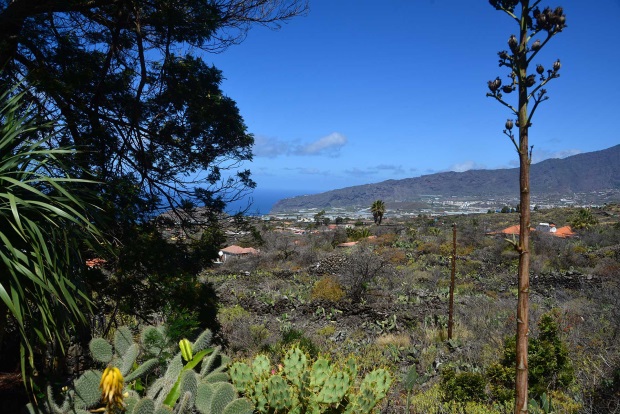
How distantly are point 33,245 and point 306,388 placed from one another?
2366 mm

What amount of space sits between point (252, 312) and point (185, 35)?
361 inches

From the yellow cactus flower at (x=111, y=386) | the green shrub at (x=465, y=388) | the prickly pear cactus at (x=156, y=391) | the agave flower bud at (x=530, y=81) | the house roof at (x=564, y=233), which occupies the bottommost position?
the house roof at (x=564, y=233)

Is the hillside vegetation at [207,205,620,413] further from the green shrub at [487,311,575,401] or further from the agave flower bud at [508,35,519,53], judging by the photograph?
the agave flower bud at [508,35,519,53]

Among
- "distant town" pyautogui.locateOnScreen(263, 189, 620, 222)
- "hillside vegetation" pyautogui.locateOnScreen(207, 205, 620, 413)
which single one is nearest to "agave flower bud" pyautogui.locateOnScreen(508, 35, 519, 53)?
"hillside vegetation" pyautogui.locateOnScreen(207, 205, 620, 413)

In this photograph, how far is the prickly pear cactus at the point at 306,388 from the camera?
3404 mm

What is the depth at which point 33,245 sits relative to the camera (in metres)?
2.37

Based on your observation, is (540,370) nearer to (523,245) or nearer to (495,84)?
(523,245)

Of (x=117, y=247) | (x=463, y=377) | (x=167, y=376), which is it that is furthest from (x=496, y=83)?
(x=463, y=377)

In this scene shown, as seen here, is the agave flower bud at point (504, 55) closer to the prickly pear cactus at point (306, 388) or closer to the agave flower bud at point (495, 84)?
the agave flower bud at point (495, 84)

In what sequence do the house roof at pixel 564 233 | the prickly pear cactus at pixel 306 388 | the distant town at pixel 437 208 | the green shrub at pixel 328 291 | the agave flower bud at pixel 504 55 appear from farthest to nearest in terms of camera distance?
the distant town at pixel 437 208 → the house roof at pixel 564 233 → the green shrub at pixel 328 291 → the prickly pear cactus at pixel 306 388 → the agave flower bud at pixel 504 55

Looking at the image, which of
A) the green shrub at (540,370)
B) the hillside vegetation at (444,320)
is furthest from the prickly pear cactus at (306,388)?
the green shrub at (540,370)

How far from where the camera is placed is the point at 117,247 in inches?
177

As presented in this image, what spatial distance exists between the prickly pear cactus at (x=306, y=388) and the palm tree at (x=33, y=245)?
1.63m

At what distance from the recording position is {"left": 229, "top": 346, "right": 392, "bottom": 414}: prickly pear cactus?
11.2 feet
